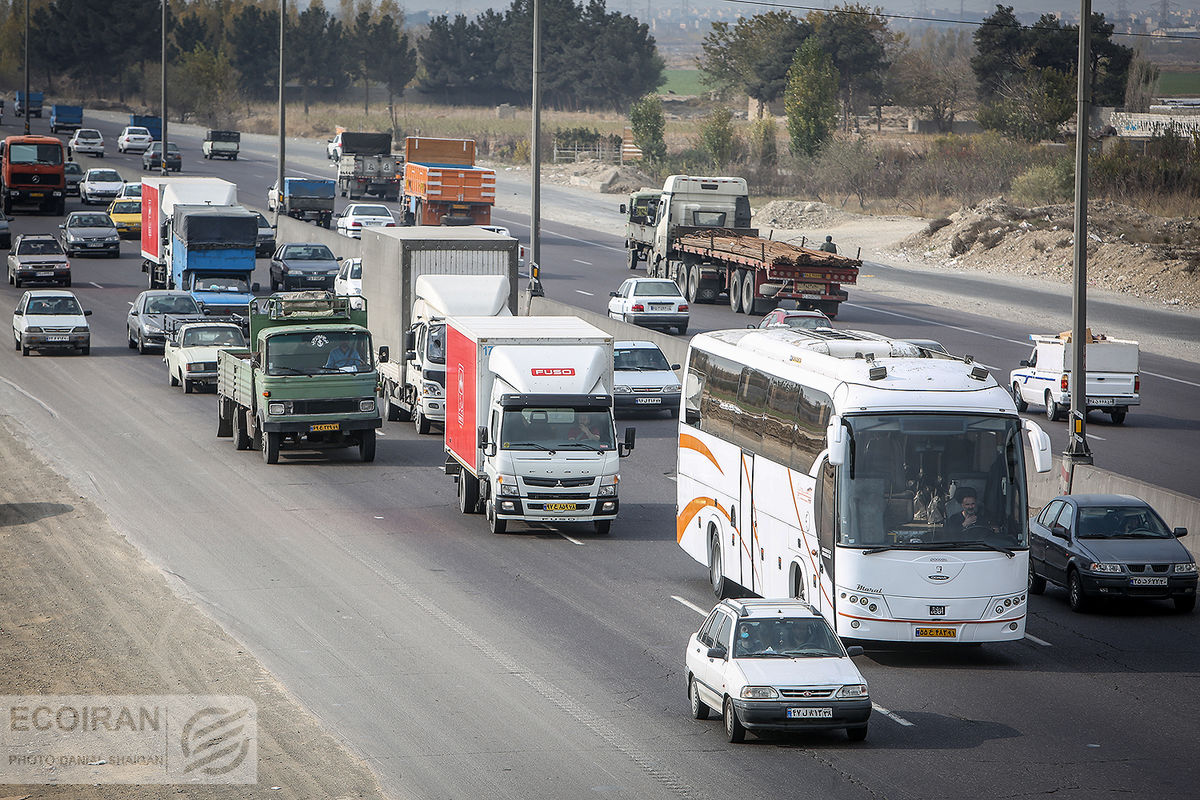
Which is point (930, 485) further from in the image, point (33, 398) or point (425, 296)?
point (33, 398)

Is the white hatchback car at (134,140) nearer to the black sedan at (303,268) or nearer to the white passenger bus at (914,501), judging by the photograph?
the black sedan at (303,268)

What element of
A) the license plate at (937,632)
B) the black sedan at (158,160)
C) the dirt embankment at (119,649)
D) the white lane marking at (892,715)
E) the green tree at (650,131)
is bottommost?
the white lane marking at (892,715)

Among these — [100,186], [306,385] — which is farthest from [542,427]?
[100,186]

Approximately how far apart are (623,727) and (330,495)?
40.9 ft

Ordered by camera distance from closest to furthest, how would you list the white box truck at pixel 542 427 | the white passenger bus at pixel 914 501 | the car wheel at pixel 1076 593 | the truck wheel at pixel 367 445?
the white passenger bus at pixel 914 501, the car wheel at pixel 1076 593, the white box truck at pixel 542 427, the truck wheel at pixel 367 445

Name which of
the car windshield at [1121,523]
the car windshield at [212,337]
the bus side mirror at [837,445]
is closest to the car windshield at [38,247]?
the car windshield at [212,337]

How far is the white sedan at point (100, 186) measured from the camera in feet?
254

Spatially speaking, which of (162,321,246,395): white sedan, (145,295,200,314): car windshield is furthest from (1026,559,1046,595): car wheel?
(145,295,200,314): car windshield

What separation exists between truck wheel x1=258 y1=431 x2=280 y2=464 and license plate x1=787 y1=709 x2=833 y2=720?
1641 cm

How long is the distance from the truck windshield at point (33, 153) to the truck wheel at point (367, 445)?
49.2 meters

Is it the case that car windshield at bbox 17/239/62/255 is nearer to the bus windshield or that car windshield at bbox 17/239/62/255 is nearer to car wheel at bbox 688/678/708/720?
the bus windshield

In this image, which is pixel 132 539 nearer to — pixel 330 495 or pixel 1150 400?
pixel 330 495

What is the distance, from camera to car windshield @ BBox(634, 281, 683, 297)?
45094 millimetres

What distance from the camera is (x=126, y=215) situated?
2677 inches
